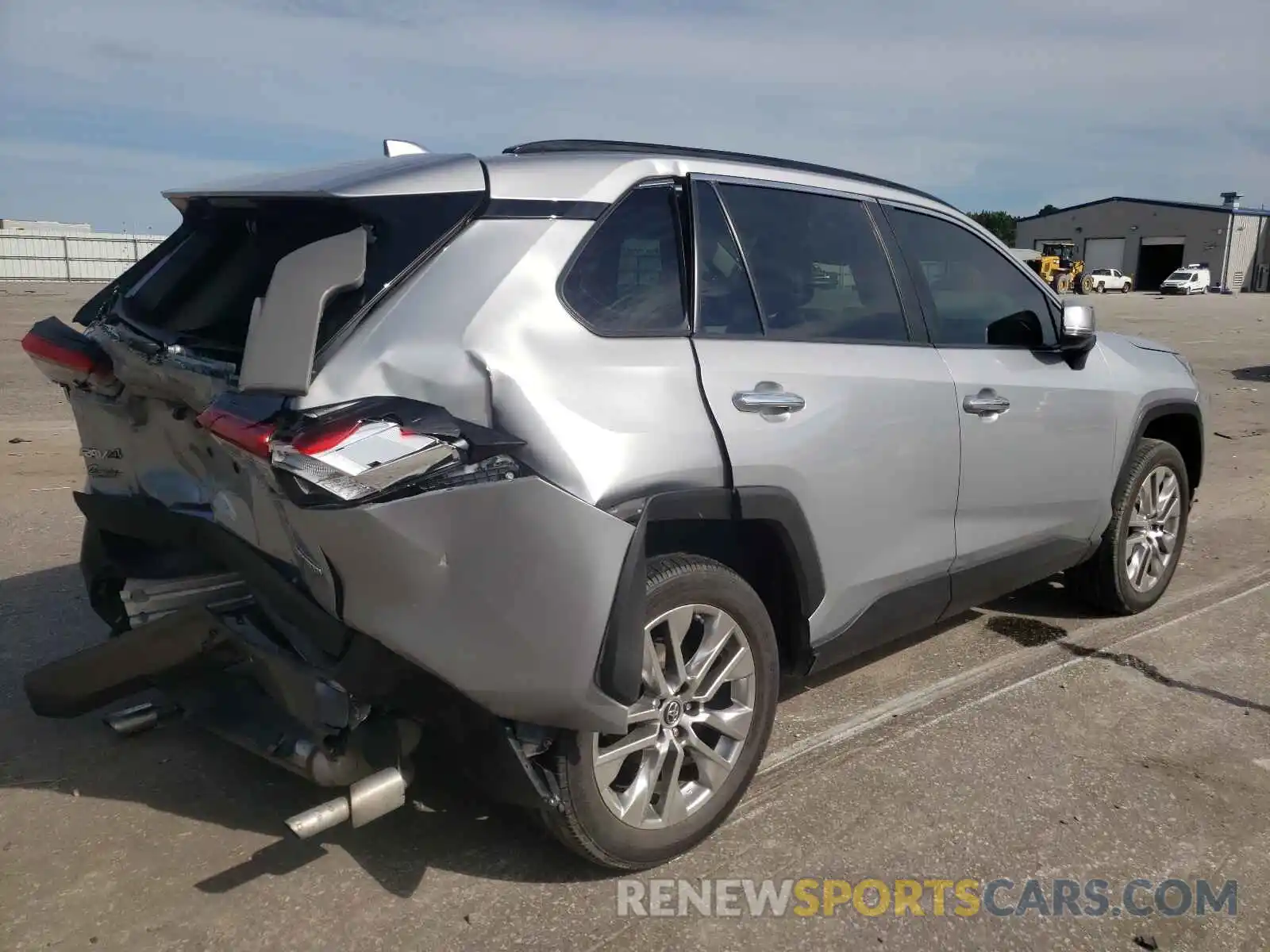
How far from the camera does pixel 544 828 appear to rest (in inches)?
109

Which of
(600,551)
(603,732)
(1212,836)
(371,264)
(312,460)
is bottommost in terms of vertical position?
(1212,836)

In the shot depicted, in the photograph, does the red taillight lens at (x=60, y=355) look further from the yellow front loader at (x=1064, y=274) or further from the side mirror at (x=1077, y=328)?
the yellow front loader at (x=1064, y=274)

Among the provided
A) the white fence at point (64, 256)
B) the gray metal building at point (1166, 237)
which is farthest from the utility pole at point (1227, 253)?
the white fence at point (64, 256)

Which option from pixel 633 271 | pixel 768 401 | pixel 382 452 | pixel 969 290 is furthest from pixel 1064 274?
pixel 382 452

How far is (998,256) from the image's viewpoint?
14.0ft

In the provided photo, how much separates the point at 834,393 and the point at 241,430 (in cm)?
173

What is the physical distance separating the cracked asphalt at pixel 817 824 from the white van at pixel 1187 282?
56.5m


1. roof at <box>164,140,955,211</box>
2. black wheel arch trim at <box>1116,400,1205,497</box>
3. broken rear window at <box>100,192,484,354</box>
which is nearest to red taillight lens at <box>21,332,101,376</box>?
broken rear window at <box>100,192,484,354</box>

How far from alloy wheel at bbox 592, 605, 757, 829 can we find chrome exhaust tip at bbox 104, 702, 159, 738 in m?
1.80

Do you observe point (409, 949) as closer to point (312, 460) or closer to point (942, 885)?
point (312, 460)

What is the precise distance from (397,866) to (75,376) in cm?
169

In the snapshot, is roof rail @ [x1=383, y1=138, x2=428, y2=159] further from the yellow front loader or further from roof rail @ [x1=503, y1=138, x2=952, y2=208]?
the yellow front loader

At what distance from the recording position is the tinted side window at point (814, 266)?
3238 millimetres

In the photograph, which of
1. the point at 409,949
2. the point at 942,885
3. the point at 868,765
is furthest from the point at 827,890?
the point at 409,949
